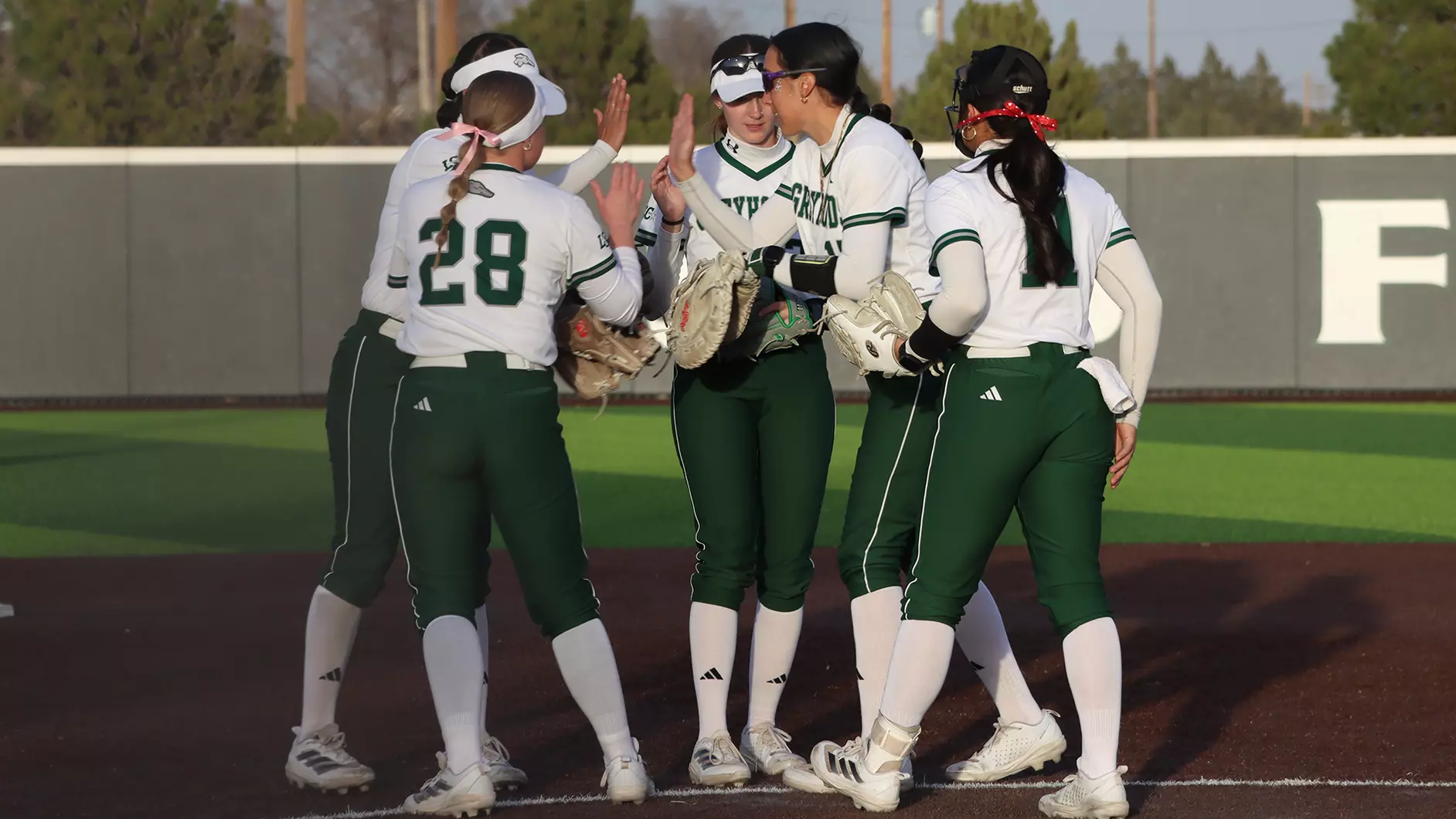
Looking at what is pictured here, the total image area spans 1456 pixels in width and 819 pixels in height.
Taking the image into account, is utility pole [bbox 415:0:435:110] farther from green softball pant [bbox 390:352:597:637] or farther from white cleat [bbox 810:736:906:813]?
white cleat [bbox 810:736:906:813]

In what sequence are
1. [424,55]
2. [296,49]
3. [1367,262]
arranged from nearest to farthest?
[1367,262] < [296,49] < [424,55]

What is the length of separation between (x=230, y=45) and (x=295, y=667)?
89.4 feet

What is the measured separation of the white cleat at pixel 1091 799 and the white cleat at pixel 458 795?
5.03 ft

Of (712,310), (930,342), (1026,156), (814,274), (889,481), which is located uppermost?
(1026,156)

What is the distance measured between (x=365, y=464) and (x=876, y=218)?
5.55 ft

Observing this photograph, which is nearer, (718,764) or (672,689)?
(718,764)

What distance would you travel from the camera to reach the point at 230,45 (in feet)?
105

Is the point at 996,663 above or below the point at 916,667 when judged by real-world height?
below

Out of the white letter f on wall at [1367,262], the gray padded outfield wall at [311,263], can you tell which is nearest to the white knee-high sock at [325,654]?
the gray padded outfield wall at [311,263]

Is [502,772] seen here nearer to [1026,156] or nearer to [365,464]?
[365,464]

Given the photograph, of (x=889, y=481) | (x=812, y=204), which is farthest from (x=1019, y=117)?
(x=889, y=481)

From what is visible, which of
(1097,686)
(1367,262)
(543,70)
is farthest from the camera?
(543,70)

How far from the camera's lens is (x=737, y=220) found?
202 inches

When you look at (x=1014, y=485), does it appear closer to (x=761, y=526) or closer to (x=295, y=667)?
(x=761, y=526)
